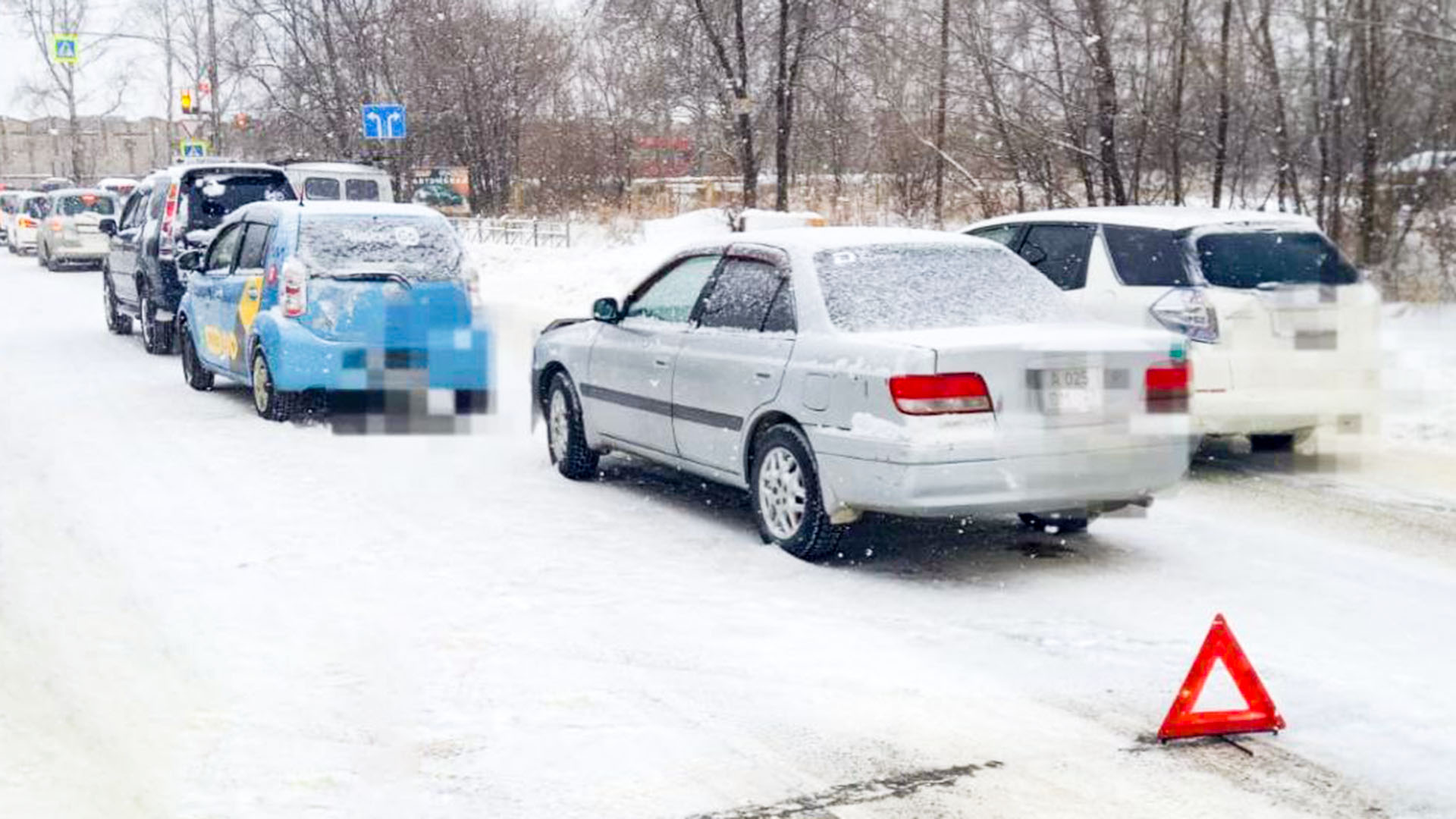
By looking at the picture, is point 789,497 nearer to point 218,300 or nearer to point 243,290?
point 243,290

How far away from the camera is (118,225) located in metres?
19.3

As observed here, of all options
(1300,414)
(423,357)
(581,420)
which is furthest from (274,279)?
(1300,414)

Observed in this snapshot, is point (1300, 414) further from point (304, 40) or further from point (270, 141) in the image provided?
point (270, 141)

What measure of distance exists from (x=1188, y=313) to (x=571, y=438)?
3.88 m

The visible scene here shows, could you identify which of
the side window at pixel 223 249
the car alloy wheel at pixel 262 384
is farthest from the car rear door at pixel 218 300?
the car alloy wheel at pixel 262 384

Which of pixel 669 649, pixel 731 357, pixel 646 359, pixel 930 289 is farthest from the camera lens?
pixel 646 359

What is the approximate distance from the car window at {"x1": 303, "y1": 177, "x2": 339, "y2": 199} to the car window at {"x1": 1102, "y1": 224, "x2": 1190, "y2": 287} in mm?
18143

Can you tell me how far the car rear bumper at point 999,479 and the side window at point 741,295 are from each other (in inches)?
40.2

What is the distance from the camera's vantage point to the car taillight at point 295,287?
11289 mm

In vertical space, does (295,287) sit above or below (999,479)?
above

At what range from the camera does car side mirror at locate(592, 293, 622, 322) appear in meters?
9.07

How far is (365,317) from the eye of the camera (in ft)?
36.8

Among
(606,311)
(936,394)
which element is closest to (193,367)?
(606,311)

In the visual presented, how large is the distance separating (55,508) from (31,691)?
338 cm
